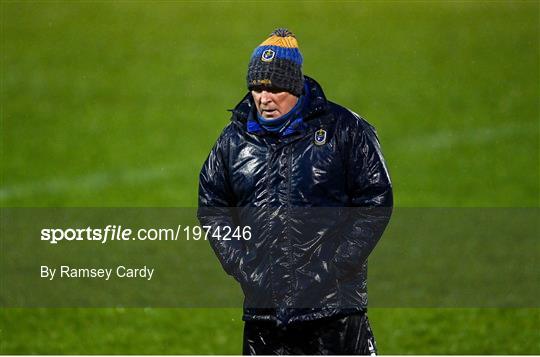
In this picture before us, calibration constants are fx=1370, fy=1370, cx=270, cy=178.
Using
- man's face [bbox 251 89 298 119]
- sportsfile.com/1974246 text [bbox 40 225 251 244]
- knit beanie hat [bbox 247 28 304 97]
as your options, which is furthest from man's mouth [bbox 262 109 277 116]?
sportsfile.com/1974246 text [bbox 40 225 251 244]

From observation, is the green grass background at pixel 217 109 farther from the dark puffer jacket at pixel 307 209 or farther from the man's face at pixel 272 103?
the man's face at pixel 272 103

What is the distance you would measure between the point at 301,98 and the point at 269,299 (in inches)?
42.8

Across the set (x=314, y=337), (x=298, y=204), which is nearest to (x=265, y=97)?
(x=298, y=204)

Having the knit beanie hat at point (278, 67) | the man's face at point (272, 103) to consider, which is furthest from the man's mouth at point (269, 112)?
the knit beanie hat at point (278, 67)

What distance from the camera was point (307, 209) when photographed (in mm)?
7184

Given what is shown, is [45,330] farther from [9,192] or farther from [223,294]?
[9,192]

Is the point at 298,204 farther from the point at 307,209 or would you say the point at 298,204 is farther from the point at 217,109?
the point at 217,109

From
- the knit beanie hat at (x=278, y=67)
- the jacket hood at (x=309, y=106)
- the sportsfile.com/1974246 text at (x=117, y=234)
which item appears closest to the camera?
the knit beanie hat at (x=278, y=67)

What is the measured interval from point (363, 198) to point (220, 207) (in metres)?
0.78

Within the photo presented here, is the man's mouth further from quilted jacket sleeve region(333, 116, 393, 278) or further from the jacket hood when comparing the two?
quilted jacket sleeve region(333, 116, 393, 278)

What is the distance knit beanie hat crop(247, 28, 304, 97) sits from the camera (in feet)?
23.5

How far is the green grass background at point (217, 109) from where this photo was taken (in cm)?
1319

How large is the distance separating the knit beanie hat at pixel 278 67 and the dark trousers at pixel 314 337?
48.9 inches

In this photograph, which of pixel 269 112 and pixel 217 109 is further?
pixel 217 109
